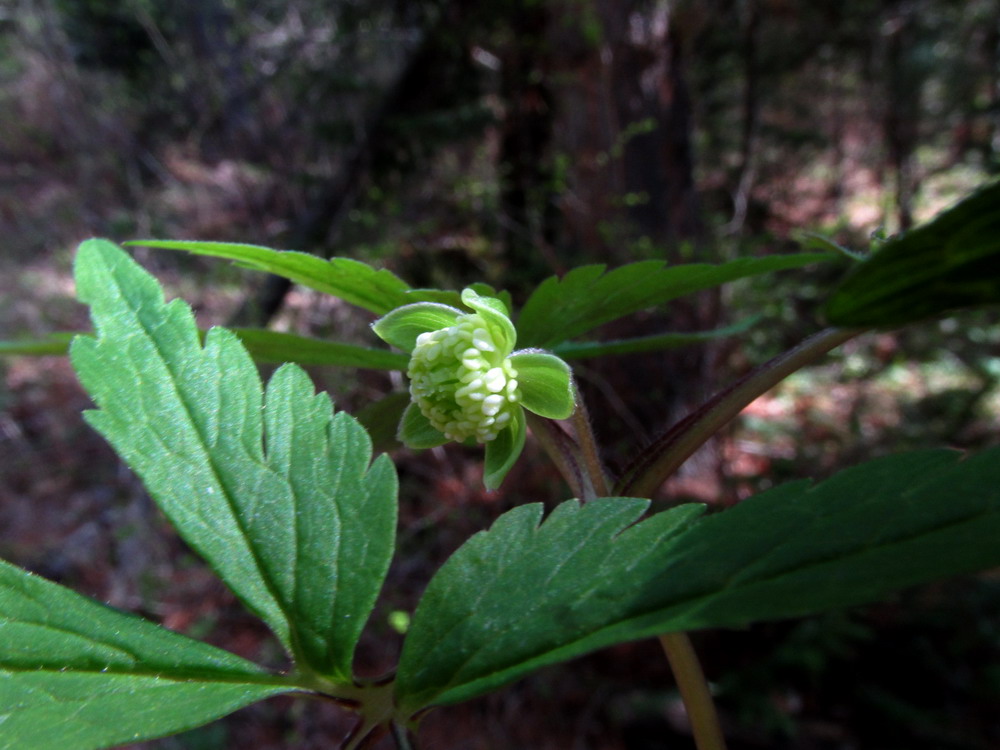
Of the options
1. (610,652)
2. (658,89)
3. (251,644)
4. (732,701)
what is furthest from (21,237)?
(732,701)

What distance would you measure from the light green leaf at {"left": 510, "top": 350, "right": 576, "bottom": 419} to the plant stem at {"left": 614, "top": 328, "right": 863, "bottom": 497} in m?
0.10

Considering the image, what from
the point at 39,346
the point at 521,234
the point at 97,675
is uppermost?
the point at 39,346

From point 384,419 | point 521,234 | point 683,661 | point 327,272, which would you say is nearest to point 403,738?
point 683,661

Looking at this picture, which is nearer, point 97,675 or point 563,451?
point 97,675

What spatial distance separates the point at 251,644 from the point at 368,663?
0.75m

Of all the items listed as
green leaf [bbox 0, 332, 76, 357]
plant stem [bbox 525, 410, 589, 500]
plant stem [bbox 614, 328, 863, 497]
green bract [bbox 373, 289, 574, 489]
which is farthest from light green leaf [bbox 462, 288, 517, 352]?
green leaf [bbox 0, 332, 76, 357]

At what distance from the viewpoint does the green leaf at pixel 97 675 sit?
59cm

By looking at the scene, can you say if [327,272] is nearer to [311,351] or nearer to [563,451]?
[311,351]

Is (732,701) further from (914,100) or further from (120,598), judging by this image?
(914,100)

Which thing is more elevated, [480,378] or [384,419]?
[480,378]

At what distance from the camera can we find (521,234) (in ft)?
10.7

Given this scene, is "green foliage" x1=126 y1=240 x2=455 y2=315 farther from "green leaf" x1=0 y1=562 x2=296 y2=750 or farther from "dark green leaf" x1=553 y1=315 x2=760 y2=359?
"green leaf" x1=0 y1=562 x2=296 y2=750

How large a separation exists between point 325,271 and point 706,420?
0.49 m

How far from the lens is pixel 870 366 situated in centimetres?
395
